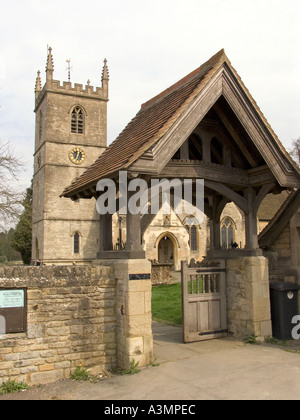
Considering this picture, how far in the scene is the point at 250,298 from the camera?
8.66m

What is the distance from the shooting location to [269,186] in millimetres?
8766

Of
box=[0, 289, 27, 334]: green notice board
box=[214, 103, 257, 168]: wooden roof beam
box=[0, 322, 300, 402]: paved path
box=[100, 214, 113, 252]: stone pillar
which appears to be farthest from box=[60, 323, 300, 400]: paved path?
box=[214, 103, 257, 168]: wooden roof beam

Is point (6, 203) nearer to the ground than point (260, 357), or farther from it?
farther from it

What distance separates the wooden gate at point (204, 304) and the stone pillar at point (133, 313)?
180 centimetres

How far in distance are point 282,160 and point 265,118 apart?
39.2 inches

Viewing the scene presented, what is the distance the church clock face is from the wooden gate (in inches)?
1212

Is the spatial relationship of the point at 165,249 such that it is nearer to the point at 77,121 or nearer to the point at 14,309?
the point at 77,121

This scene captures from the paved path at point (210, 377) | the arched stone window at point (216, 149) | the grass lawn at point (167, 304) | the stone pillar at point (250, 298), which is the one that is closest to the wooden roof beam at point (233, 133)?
the arched stone window at point (216, 149)

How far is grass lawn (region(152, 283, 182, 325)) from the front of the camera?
12.3 meters

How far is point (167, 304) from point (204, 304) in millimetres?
5861

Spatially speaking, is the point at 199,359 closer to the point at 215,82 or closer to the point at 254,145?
the point at 254,145

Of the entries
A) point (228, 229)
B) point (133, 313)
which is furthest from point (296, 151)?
point (133, 313)

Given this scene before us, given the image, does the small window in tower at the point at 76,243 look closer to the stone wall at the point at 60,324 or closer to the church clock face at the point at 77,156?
the church clock face at the point at 77,156
